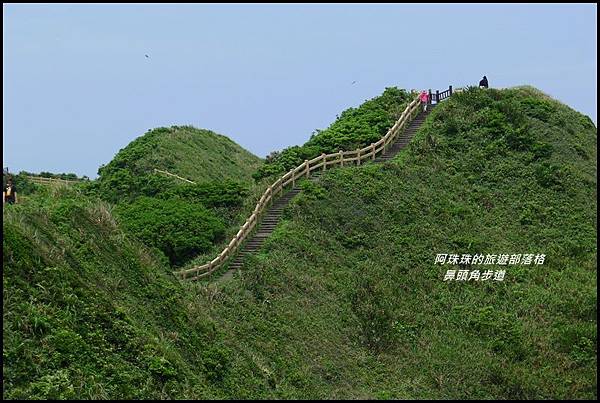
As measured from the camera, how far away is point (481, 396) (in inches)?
917

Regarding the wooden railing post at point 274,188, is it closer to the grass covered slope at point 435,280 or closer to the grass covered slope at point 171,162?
the grass covered slope at point 435,280

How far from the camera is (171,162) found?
49.8 m

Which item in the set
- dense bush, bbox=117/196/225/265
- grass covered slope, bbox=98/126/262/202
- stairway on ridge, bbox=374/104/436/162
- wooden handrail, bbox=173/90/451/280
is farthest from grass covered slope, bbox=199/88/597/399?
grass covered slope, bbox=98/126/262/202

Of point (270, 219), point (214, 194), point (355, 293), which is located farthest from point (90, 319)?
point (214, 194)

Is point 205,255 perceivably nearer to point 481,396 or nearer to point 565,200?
point 481,396

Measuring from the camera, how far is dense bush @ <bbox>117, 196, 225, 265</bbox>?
30.2m

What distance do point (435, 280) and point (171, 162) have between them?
2389 cm

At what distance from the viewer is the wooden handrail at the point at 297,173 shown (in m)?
27.9

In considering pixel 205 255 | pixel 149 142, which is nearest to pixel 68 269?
pixel 205 255

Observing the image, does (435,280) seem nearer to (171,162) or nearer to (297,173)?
(297,173)

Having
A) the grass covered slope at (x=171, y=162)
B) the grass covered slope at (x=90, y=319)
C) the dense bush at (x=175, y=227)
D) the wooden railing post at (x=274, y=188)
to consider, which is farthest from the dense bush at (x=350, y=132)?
the grass covered slope at (x=90, y=319)

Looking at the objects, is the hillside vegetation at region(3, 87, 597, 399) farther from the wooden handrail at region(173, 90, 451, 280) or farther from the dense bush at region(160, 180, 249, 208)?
the wooden handrail at region(173, 90, 451, 280)

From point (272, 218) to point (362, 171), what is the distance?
6.01m

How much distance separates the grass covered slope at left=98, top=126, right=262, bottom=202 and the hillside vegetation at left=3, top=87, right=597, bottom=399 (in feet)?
24.3
